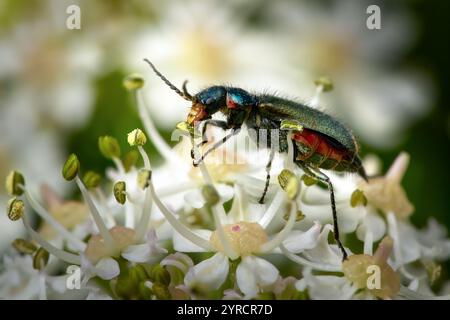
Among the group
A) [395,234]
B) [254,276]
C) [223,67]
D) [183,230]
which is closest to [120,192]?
[183,230]

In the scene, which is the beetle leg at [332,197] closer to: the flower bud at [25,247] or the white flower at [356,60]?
the flower bud at [25,247]

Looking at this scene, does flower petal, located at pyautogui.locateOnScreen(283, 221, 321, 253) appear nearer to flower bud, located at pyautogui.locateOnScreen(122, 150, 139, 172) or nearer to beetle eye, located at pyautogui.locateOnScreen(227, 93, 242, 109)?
beetle eye, located at pyautogui.locateOnScreen(227, 93, 242, 109)

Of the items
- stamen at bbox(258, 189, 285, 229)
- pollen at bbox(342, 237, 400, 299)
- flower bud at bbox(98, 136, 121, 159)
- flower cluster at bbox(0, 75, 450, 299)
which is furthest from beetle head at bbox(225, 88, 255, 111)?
pollen at bbox(342, 237, 400, 299)

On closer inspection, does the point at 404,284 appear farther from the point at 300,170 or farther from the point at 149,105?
the point at 149,105

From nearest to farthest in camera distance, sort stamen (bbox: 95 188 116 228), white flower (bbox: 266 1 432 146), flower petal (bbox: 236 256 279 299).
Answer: flower petal (bbox: 236 256 279 299) < stamen (bbox: 95 188 116 228) < white flower (bbox: 266 1 432 146)

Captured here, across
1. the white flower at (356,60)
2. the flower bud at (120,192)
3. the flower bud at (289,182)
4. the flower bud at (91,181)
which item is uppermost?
the flower bud at (289,182)

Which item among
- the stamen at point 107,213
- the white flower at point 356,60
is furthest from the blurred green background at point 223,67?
the stamen at point 107,213

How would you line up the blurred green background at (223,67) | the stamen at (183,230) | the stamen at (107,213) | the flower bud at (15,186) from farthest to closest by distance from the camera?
the blurred green background at (223,67) < the stamen at (107,213) < the flower bud at (15,186) < the stamen at (183,230)

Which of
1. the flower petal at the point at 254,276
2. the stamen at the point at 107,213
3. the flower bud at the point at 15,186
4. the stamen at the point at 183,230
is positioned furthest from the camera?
the stamen at the point at 107,213
